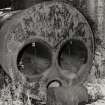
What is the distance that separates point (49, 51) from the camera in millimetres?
5996

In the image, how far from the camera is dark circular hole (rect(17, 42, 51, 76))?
6.12 m

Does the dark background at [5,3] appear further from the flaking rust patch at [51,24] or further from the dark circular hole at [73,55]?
the flaking rust patch at [51,24]

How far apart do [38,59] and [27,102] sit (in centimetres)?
169

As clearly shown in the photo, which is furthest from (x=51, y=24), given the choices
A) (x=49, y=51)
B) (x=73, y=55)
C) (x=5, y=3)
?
(x=5, y=3)

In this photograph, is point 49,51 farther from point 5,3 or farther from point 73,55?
point 5,3

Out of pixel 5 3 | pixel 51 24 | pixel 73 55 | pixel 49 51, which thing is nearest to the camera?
pixel 51 24

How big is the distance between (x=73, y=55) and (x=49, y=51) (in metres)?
1.01

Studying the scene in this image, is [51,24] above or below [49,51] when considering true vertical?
above

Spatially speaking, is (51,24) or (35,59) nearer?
(51,24)

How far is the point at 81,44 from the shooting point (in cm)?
645

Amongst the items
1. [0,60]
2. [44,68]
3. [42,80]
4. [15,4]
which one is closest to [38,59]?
[44,68]

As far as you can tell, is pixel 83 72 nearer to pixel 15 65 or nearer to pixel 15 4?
pixel 15 65

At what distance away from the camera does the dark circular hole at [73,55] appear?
6462 millimetres

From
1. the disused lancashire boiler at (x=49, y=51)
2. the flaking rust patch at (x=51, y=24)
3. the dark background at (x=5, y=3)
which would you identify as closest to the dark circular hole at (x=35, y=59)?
the disused lancashire boiler at (x=49, y=51)
